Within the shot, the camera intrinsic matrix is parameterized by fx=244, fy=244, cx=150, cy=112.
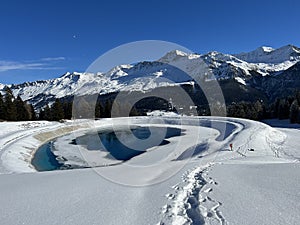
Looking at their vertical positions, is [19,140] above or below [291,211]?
below

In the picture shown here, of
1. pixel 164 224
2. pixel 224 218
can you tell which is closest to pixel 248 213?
pixel 224 218

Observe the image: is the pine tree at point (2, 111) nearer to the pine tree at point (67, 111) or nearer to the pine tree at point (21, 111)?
the pine tree at point (21, 111)

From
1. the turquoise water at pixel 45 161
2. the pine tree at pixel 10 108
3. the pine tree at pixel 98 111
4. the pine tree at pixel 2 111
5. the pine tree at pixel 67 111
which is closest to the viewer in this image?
the turquoise water at pixel 45 161

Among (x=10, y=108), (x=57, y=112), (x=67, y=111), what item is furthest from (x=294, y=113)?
(x=10, y=108)

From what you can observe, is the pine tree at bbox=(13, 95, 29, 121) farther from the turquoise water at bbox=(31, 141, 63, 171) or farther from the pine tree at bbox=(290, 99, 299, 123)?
the pine tree at bbox=(290, 99, 299, 123)

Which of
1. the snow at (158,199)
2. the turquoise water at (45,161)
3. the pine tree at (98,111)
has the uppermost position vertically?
the pine tree at (98,111)

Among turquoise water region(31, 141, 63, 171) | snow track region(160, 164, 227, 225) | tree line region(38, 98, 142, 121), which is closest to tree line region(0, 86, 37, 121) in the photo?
tree line region(38, 98, 142, 121)

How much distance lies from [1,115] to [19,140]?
33089 millimetres

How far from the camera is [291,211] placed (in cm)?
605

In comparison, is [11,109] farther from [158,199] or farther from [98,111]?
[158,199]

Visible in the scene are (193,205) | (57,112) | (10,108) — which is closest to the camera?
(193,205)

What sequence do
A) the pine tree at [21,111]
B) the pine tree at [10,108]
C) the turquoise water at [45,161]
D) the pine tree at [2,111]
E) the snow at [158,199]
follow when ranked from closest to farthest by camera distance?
the snow at [158,199], the turquoise water at [45,161], the pine tree at [2,111], the pine tree at [10,108], the pine tree at [21,111]

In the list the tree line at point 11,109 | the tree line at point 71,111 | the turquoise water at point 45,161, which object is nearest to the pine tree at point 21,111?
the tree line at point 11,109

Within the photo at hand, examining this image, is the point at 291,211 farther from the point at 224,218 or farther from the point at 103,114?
the point at 103,114
